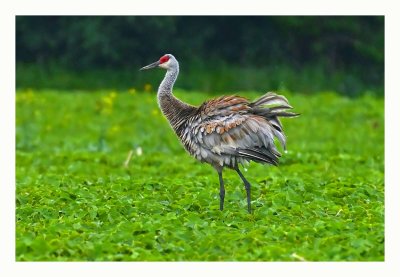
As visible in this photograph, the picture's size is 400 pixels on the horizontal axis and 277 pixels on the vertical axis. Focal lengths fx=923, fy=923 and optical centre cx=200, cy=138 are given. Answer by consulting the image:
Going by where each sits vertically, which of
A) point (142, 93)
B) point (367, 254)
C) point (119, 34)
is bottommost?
point (367, 254)

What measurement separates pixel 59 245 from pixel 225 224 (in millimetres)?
1592

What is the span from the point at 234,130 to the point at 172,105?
77 cm

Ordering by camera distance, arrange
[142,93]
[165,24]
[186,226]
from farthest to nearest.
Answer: [165,24] → [142,93] → [186,226]

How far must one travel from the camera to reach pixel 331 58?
2664 cm

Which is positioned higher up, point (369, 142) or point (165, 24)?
point (165, 24)

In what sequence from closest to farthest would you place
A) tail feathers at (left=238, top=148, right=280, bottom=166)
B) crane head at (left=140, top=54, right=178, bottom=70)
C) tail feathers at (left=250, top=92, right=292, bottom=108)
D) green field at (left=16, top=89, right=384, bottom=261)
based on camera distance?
1. green field at (left=16, top=89, right=384, bottom=261)
2. tail feathers at (left=238, top=148, right=280, bottom=166)
3. tail feathers at (left=250, top=92, right=292, bottom=108)
4. crane head at (left=140, top=54, right=178, bottom=70)

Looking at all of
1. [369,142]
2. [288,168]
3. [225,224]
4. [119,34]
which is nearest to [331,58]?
[119,34]

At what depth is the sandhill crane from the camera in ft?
26.8

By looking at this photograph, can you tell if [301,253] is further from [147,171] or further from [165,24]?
[165,24]

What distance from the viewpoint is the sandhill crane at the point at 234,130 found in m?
8.18

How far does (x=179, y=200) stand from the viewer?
29.1 feet

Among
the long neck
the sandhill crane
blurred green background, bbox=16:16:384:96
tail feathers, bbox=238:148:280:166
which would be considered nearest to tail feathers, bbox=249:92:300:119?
the sandhill crane

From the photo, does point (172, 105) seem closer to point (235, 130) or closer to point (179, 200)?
point (235, 130)

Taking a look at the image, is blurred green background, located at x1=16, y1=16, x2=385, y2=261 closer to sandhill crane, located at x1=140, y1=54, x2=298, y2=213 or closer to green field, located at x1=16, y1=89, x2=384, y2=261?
green field, located at x1=16, y1=89, x2=384, y2=261
